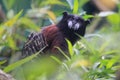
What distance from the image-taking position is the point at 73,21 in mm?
2396

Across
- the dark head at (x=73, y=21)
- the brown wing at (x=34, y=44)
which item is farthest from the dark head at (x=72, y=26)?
the brown wing at (x=34, y=44)

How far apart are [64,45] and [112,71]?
59 cm

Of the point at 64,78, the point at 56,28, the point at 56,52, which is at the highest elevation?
the point at 56,28

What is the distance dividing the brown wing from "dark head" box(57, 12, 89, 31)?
17cm

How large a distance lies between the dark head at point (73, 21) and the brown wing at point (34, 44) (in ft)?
0.54

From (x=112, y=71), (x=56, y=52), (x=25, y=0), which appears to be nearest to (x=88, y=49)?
(x=112, y=71)

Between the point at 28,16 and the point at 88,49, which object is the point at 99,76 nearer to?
the point at 88,49

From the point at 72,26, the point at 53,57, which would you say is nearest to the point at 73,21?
the point at 72,26

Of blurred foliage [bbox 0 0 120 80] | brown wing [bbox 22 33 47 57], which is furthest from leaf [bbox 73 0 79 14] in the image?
brown wing [bbox 22 33 47 57]

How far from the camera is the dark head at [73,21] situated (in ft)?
7.79

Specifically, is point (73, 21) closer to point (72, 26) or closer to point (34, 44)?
point (72, 26)

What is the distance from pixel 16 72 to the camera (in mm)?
1800

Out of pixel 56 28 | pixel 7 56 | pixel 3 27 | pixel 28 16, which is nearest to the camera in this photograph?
pixel 28 16

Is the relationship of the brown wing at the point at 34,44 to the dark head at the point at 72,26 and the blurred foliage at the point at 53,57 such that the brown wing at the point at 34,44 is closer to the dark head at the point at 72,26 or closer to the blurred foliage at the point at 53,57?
the blurred foliage at the point at 53,57
